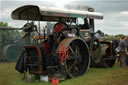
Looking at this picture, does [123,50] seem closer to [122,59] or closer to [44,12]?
[122,59]

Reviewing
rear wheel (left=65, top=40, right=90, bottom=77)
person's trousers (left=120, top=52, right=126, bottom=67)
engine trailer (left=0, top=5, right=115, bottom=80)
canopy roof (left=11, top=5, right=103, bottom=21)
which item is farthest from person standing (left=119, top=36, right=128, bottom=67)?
rear wheel (left=65, top=40, right=90, bottom=77)

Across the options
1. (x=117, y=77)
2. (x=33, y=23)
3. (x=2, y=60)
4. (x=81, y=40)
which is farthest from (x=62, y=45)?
(x=2, y=60)

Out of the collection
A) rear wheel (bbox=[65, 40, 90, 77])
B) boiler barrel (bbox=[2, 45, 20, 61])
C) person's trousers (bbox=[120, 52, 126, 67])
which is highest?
rear wheel (bbox=[65, 40, 90, 77])

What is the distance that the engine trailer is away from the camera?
6.44 meters

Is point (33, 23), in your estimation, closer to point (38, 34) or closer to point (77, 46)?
point (38, 34)

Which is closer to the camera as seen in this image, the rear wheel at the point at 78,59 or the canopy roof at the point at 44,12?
the canopy roof at the point at 44,12

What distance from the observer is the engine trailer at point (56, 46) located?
6441mm

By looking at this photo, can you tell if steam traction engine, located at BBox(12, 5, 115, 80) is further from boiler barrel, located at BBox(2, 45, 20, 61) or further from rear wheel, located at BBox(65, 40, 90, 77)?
boiler barrel, located at BBox(2, 45, 20, 61)

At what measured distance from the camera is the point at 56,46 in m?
6.90

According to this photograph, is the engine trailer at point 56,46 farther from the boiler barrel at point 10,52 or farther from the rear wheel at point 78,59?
the boiler barrel at point 10,52

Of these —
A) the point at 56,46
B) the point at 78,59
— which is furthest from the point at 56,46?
the point at 78,59

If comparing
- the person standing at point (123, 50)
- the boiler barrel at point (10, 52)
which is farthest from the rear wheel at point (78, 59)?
the boiler barrel at point (10, 52)

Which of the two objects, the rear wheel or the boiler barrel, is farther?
the boiler barrel

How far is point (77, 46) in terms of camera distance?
7.45 metres
